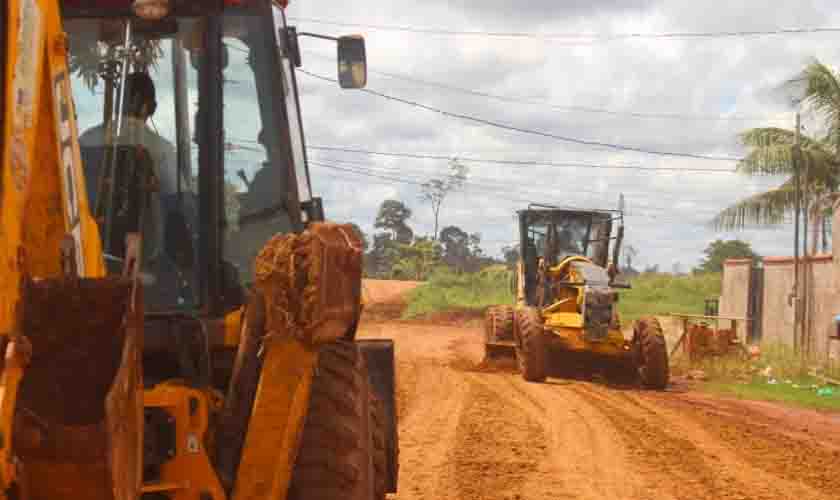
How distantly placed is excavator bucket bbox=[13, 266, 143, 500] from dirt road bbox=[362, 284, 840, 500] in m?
5.52

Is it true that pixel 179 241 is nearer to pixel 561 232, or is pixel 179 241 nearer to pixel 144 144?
pixel 144 144

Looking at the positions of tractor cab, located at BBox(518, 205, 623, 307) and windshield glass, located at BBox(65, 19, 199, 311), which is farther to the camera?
tractor cab, located at BBox(518, 205, 623, 307)

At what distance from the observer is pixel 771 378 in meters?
19.8

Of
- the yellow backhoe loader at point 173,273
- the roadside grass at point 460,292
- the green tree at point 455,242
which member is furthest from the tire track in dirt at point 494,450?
the green tree at point 455,242

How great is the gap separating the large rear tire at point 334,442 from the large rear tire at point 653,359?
1438 centimetres

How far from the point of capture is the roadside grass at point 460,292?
45781mm

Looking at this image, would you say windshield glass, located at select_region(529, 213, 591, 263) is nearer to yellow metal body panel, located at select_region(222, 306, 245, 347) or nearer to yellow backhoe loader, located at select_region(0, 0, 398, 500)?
yellow backhoe loader, located at select_region(0, 0, 398, 500)

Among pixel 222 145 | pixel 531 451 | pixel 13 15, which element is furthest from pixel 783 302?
pixel 13 15

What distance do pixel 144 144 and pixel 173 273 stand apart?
0.61 meters

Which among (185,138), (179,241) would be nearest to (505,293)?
(185,138)

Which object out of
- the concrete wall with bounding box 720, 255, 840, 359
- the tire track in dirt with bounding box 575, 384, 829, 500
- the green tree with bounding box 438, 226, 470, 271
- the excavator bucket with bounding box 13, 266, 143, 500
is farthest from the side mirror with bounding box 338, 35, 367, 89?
the green tree with bounding box 438, 226, 470, 271

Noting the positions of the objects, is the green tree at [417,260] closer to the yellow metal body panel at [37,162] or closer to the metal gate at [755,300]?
the metal gate at [755,300]

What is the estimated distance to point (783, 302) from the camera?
2719cm

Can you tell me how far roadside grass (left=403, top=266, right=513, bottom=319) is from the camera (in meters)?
45.8
